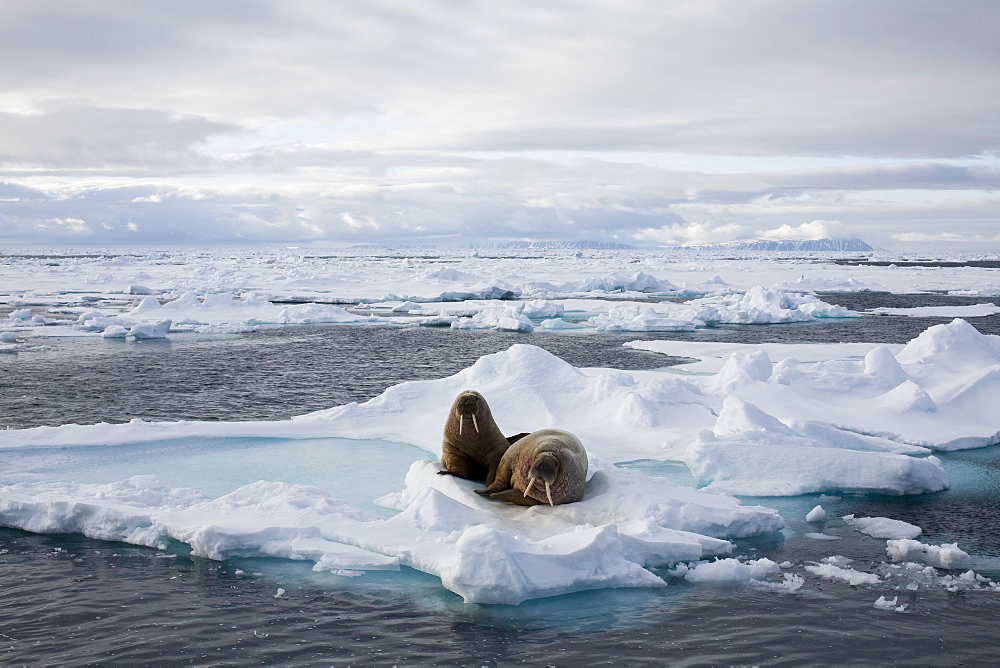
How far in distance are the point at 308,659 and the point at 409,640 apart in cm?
58

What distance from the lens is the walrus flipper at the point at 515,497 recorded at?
6824mm

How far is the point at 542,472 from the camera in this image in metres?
6.58

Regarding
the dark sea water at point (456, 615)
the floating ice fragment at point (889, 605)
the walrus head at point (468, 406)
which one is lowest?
the dark sea water at point (456, 615)

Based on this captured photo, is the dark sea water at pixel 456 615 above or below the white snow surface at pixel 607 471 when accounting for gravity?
below

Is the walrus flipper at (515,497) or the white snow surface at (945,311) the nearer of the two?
the walrus flipper at (515,497)

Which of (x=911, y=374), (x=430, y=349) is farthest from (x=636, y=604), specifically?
(x=430, y=349)

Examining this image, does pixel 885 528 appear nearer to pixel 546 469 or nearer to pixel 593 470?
pixel 593 470

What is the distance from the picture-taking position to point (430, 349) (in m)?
20.8

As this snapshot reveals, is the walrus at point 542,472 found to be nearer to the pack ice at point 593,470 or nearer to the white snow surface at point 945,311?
the pack ice at point 593,470

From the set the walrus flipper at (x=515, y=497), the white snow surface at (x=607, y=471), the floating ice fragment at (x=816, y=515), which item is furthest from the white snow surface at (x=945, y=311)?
the walrus flipper at (x=515, y=497)

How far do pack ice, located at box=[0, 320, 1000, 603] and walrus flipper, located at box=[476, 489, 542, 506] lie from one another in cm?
14

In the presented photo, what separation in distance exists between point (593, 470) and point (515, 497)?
1.09 m

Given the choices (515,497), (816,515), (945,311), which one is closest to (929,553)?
(816,515)

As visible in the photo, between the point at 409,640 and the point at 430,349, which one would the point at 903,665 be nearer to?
the point at 409,640
